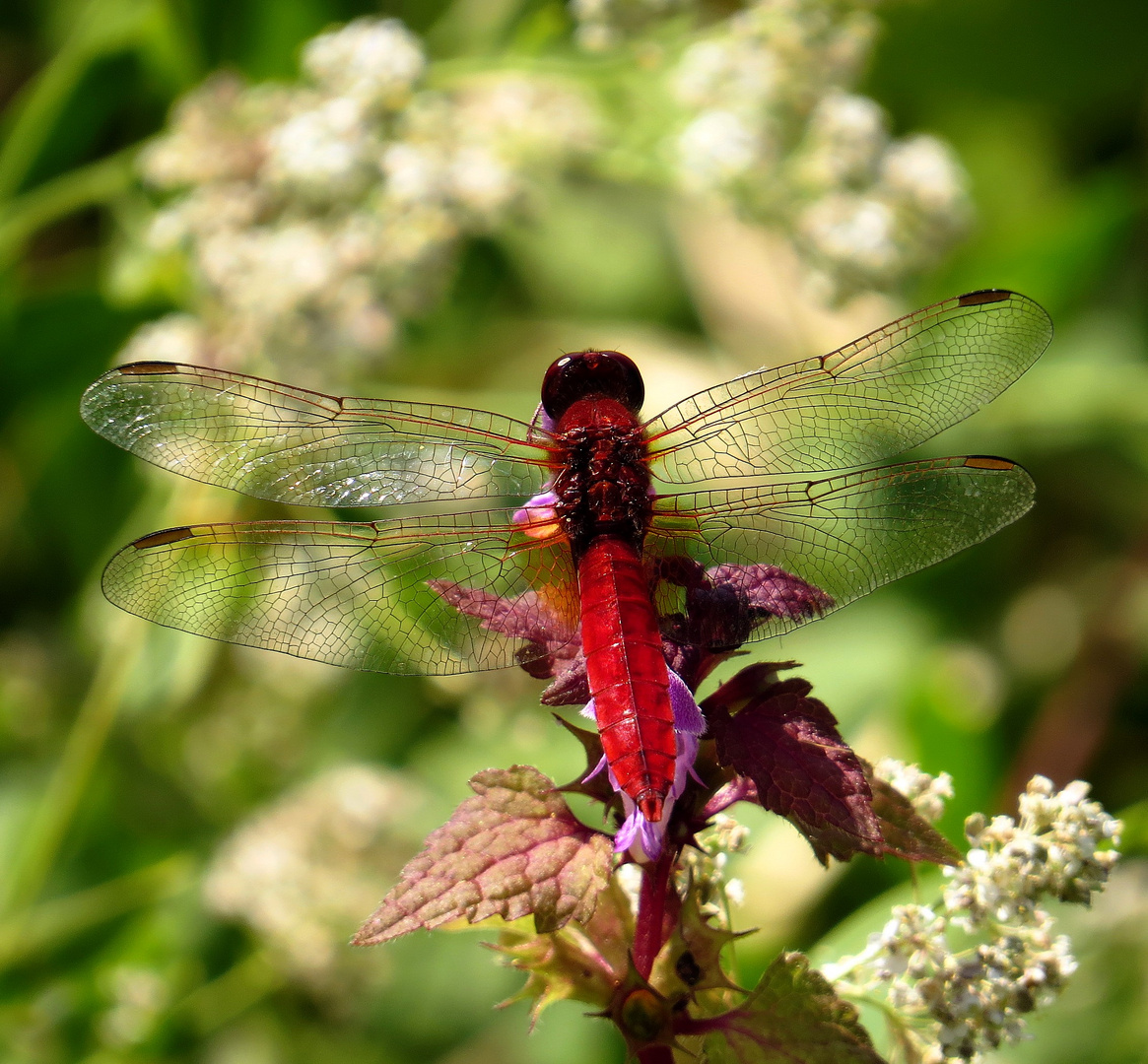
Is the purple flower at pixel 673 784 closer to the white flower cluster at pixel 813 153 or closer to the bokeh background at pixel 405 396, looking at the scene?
the bokeh background at pixel 405 396

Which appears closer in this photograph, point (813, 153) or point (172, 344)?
point (172, 344)

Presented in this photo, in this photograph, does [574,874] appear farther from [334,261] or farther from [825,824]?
[334,261]

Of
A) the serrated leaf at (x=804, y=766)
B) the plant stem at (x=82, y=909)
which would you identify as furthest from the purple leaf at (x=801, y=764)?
the plant stem at (x=82, y=909)

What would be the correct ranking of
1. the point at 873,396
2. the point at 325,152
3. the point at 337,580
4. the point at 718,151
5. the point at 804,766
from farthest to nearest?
the point at 718,151 → the point at 325,152 → the point at 873,396 → the point at 337,580 → the point at 804,766

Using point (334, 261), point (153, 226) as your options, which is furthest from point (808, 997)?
point (153, 226)

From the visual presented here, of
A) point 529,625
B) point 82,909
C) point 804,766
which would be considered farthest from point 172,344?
point 804,766

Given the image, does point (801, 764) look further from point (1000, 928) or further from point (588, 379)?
point (588, 379)

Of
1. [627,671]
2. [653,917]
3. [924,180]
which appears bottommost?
[653,917]

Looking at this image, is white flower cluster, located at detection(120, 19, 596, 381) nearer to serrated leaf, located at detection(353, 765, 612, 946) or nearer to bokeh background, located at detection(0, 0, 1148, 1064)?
bokeh background, located at detection(0, 0, 1148, 1064)
